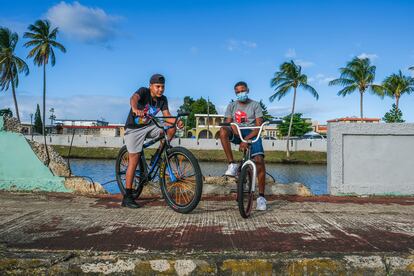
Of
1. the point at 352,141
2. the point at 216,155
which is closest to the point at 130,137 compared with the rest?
the point at 352,141

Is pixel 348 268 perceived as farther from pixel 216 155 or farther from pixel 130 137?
pixel 216 155

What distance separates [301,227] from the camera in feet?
11.4

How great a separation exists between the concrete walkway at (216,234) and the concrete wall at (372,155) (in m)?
1.23

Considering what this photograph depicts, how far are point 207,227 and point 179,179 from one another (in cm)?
100

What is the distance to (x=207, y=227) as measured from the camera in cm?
345

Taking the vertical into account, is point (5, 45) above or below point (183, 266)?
above

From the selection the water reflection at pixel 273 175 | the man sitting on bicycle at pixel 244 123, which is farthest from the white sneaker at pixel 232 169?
the water reflection at pixel 273 175

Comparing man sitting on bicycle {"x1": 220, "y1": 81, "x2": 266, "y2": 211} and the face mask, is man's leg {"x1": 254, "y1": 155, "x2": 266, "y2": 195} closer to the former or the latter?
man sitting on bicycle {"x1": 220, "y1": 81, "x2": 266, "y2": 211}

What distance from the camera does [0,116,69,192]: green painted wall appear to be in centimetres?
582

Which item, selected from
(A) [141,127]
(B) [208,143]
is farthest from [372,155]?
(B) [208,143]

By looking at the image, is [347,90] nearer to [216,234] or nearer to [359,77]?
[359,77]

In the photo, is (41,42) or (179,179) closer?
(179,179)

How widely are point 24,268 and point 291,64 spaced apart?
51.1m

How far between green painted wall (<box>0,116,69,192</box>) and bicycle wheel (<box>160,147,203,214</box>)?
2195mm
